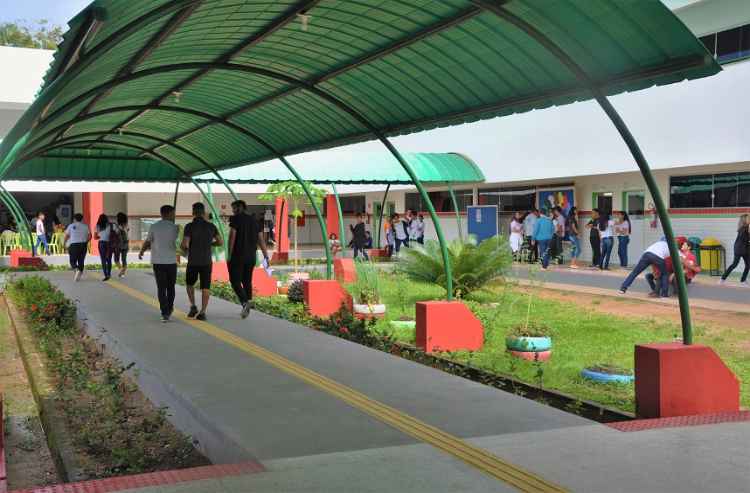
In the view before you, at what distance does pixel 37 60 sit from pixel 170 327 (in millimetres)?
14657

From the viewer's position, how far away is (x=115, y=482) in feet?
A: 14.4

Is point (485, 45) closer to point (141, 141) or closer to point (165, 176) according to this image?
point (141, 141)

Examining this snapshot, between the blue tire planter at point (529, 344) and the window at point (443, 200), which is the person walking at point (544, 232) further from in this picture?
the blue tire planter at point (529, 344)

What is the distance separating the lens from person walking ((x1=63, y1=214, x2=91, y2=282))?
707 inches

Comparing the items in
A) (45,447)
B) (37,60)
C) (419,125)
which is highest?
(37,60)

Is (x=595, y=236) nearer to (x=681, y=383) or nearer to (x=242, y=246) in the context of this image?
(x=242, y=246)

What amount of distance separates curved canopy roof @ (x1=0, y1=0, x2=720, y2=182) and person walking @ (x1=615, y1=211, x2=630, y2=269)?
460 inches

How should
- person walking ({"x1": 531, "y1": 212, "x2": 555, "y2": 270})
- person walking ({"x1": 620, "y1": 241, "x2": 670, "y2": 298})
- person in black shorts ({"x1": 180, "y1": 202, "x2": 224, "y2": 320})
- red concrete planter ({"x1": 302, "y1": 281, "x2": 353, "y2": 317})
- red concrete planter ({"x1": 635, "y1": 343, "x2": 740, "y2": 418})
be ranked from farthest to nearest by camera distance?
1. person walking ({"x1": 531, "y1": 212, "x2": 555, "y2": 270})
2. person walking ({"x1": 620, "y1": 241, "x2": 670, "y2": 298})
3. red concrete planter ({"x1": 302, "y1": 281, "x2": 353, "y2": 317})
4. person in black shorts ({"x1": 180, "y1": 202, "x2": 224, "y2": 320})
5. red concrete planter ({"x1": 635, "y1": 343, "x2": 740, "y2": 418})

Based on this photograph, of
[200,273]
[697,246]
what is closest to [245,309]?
[200,273]

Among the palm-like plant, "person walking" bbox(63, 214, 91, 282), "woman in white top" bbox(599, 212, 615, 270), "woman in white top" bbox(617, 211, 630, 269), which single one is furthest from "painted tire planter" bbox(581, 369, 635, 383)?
"woman in white top" bbox(617, 211, 630, 269)

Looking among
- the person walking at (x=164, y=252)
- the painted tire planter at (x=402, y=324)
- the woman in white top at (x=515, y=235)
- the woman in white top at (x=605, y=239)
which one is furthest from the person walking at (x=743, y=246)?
the person walking at (x=164, y=252)

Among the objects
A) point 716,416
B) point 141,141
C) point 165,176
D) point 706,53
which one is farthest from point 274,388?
point 165,176

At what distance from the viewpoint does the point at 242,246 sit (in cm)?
1149

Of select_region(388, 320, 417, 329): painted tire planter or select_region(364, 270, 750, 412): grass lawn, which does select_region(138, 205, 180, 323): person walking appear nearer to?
select_region(364, 270, 750, 412): grass lawn
